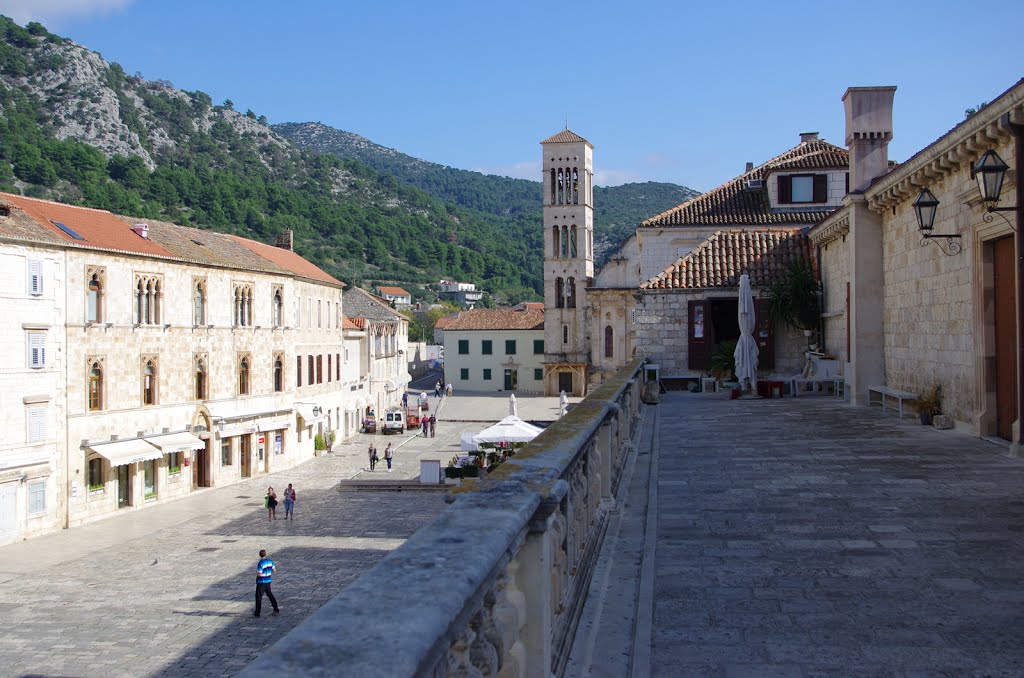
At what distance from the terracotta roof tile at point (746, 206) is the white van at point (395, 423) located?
23.3m

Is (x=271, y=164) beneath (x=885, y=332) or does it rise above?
above

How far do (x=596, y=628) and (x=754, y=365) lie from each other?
1871cm

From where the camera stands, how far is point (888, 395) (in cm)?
1788

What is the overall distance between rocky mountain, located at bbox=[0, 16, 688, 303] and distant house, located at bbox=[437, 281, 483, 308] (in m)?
3.95

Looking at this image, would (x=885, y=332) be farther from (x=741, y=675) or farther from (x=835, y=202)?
(x=835, y=202)

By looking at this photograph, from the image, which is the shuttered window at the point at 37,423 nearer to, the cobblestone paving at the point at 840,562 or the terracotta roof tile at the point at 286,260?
the terracotta roof tile at the point at 286,260

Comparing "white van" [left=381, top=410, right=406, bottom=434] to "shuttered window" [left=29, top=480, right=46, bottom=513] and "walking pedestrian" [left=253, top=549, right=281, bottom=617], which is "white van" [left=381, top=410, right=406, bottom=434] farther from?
"walking pedestrian" [left=253, top=549, right=281, bottom=617]

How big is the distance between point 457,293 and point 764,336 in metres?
145

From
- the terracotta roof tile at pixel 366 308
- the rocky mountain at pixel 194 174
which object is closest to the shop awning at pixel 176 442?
the terracotta roof tile at pixel 366 308

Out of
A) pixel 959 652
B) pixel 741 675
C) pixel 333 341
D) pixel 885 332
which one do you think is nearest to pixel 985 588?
pixel 959 652

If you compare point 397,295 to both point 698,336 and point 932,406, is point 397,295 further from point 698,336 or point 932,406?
point 932,406

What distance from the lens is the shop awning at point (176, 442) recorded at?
1366 inches

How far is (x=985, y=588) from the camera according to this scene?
6012 mm

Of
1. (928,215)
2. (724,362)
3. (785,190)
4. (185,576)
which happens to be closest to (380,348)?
(785,190)
